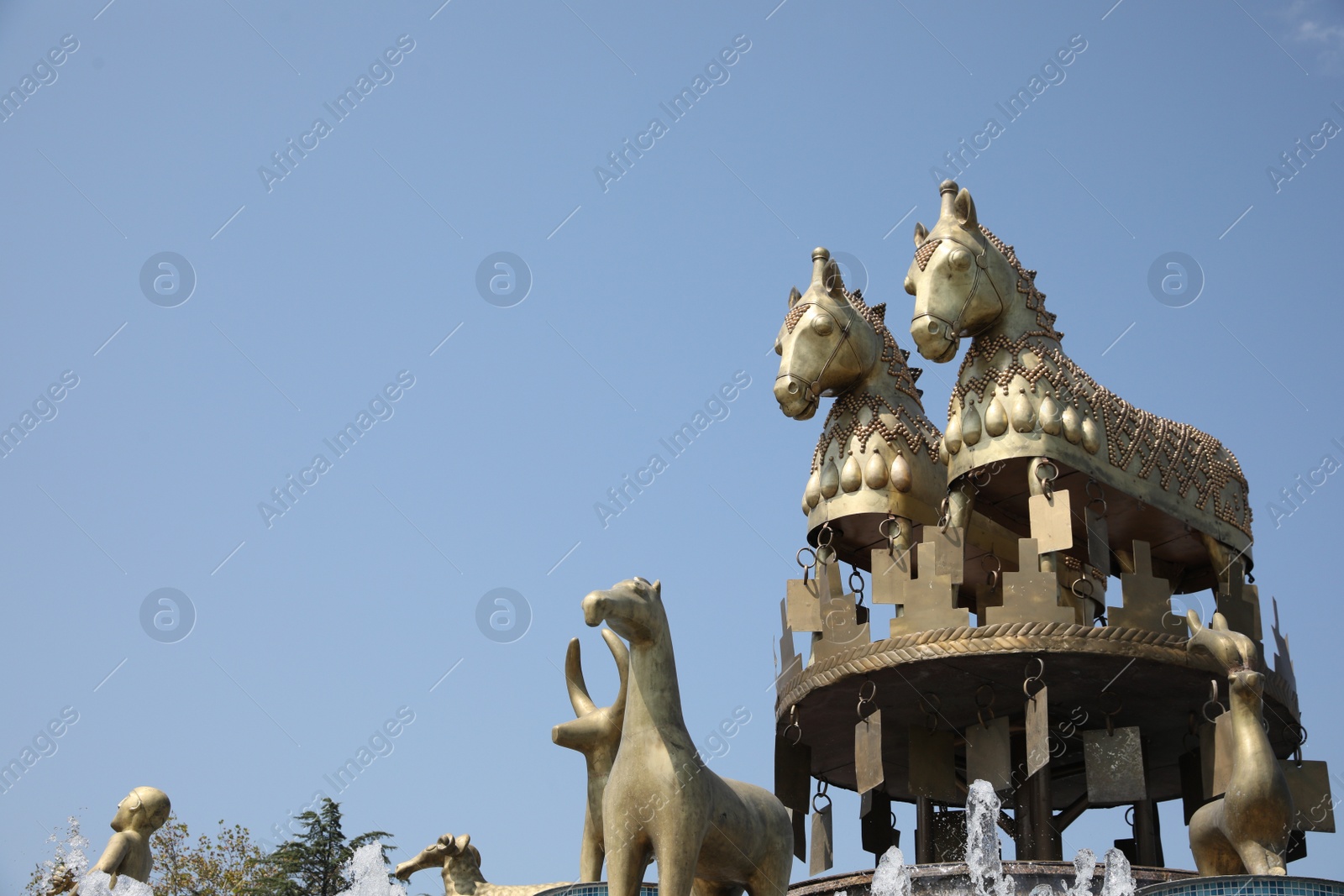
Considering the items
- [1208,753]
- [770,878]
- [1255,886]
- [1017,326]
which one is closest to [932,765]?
[1208,753]

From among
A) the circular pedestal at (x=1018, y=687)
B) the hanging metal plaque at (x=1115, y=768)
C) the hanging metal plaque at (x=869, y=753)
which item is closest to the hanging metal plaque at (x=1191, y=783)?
the circular pedestal at (x=1018, y=687)

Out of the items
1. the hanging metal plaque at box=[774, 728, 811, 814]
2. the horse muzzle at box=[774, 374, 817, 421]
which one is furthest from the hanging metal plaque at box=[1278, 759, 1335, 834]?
the horse muzzle at box=[774, 374, 817, 421]

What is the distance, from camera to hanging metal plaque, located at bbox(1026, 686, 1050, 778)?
13.6 metres

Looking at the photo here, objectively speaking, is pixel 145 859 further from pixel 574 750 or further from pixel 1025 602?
pixel 1025 602

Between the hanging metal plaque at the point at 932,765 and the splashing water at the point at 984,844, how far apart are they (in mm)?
342

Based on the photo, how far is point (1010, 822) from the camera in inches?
639

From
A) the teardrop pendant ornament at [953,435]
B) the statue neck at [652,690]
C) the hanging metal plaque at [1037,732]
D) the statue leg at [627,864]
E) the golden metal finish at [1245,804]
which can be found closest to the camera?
the statue leg at [627,864]

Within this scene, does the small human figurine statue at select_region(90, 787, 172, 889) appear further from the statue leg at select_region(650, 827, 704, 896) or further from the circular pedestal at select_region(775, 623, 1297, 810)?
the circular pedestal at select_region(775, 623, 1297, 810)

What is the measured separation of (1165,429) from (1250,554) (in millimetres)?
1655

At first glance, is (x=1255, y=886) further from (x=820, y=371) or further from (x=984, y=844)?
(x=820, y=371)

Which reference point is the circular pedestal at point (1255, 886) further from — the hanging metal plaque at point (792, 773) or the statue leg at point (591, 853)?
the hanging metal plaque at point (792, 773)

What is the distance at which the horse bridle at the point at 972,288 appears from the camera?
1521 cm

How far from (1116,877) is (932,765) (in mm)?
3097

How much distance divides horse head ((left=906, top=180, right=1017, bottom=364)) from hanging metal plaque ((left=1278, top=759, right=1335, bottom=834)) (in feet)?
15.4
